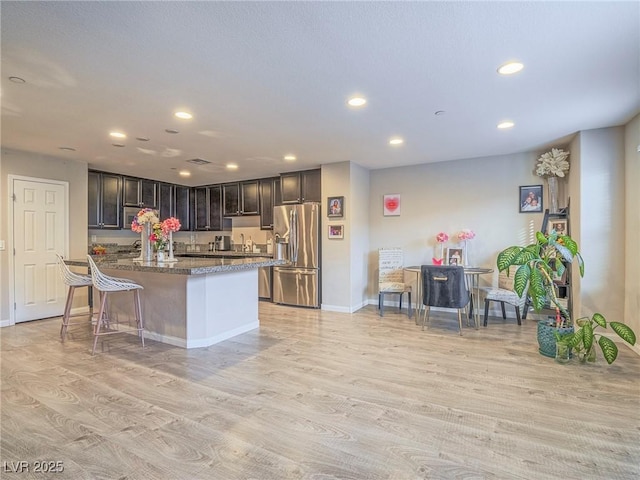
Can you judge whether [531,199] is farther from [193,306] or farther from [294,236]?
[193,306]

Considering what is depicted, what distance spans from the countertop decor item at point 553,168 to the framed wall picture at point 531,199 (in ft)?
0.55

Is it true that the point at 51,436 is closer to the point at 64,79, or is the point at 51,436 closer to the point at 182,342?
the point at 182,342

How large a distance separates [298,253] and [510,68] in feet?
13.1

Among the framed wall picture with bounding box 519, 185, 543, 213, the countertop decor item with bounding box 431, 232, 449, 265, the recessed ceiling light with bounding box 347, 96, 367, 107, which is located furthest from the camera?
the countertop decor item with bounding box 431, 232, 449, 265

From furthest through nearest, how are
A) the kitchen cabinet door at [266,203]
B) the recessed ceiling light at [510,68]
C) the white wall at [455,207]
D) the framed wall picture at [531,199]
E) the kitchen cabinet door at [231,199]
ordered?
the kitchen cabinet door at [231,199] → the kitchen cabinet door at [266,203] → the white wall at [455,207] → the framed wall picture at [531,199] → the recessed ceiling light at [510,68]

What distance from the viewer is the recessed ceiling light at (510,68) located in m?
2.32

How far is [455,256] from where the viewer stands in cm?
512

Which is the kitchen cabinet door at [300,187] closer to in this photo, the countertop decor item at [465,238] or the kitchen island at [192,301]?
the kitchen island at [192,301]

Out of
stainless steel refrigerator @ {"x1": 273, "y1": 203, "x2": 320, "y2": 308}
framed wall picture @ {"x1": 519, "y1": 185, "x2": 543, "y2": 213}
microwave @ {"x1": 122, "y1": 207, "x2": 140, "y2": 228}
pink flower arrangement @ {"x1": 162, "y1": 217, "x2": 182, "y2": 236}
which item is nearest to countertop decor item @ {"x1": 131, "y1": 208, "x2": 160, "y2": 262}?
pink flower arrangement @ {"x1": 162, "y1": 217, "x2": 182, "y2": 236}

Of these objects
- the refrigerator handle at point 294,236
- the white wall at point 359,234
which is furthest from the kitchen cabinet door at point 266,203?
the white wall at point 359,234

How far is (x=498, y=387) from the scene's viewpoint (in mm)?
2645

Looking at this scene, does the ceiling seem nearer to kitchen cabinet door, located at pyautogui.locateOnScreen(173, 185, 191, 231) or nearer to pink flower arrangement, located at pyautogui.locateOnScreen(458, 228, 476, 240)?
pink flower arrangement, located at pyautogui.locateOnScreen(458, 228, 476, 240)

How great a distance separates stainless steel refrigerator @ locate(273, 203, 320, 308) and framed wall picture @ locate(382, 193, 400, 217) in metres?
1.18

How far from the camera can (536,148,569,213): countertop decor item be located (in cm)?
437
